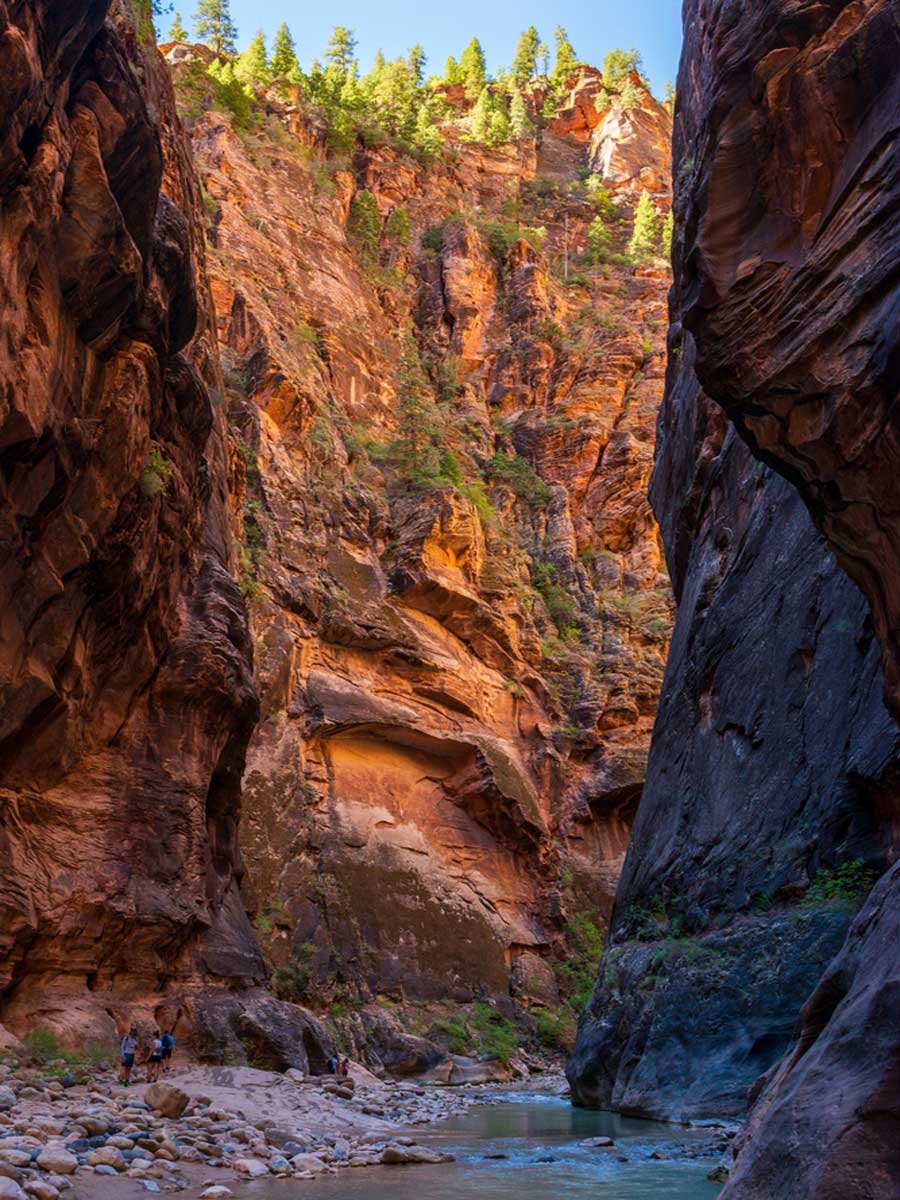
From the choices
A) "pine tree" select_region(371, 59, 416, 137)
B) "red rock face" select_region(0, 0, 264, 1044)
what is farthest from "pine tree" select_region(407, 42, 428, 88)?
"red rock face" select_region(0, 0, 264, 1044)

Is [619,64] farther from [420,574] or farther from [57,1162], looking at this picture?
[57,1162]

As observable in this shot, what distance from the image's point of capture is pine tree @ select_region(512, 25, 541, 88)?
276ft

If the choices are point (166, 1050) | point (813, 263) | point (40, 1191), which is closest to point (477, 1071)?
point (166, 1050)

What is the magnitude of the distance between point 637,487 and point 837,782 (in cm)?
3610

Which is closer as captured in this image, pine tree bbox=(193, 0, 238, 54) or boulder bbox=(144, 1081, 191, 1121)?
boulder bbox=(144, 1081, 191, 1121)

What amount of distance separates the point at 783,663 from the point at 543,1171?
8.97 meters

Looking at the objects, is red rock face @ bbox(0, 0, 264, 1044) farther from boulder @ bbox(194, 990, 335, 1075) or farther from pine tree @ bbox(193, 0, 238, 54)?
pine tree @ bbox(193, 0, 238, 54)

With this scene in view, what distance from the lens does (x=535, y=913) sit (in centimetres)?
3450

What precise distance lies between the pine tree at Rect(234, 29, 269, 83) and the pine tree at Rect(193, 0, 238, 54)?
2928 mm

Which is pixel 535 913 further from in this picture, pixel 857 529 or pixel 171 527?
pixel 857 529

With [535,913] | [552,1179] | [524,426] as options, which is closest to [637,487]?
[524,426]

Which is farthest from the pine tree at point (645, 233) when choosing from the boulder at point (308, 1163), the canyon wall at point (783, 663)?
the boulder at point (308, 1163)

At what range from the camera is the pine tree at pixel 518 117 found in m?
72.3

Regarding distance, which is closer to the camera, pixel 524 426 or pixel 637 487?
pixel 637 487
